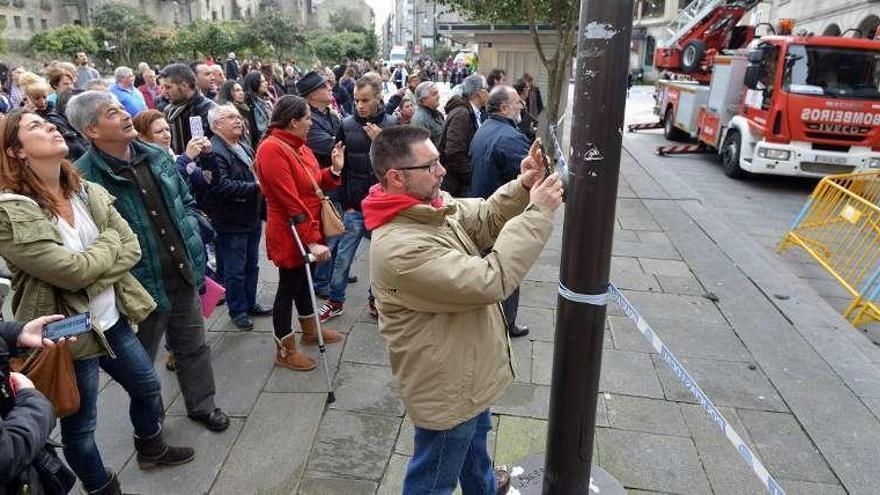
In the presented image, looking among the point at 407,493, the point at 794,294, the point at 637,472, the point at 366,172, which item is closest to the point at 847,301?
the point at 794,294

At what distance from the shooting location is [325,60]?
49938mm

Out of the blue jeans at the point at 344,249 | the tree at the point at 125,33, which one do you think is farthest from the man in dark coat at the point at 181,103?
the tree at the point at 125,33

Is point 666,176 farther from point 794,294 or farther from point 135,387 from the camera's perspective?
point 135,387

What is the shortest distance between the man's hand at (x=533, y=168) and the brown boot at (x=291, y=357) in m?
2.23

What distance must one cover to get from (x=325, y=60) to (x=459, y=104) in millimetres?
47946

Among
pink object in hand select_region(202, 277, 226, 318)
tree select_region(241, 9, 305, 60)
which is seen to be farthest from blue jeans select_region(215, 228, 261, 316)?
tree select_region(241, 9, 305, 60)

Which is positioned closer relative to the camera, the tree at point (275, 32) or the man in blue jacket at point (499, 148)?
the man in blue jacket at point (499, 148)

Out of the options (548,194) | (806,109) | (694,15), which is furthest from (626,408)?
(694,15)

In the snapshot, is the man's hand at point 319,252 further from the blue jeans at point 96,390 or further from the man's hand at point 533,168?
the man's hand at point 533,168

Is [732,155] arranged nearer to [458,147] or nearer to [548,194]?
[458,147]

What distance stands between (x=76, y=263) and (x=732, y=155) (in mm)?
11149

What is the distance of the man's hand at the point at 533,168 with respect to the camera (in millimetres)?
2240

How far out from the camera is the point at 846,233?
22.1ft

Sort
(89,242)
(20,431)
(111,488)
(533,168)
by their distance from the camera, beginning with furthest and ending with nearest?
1. (111,488)
2. (89,242)
3. (533,168)
4. (20,431)
